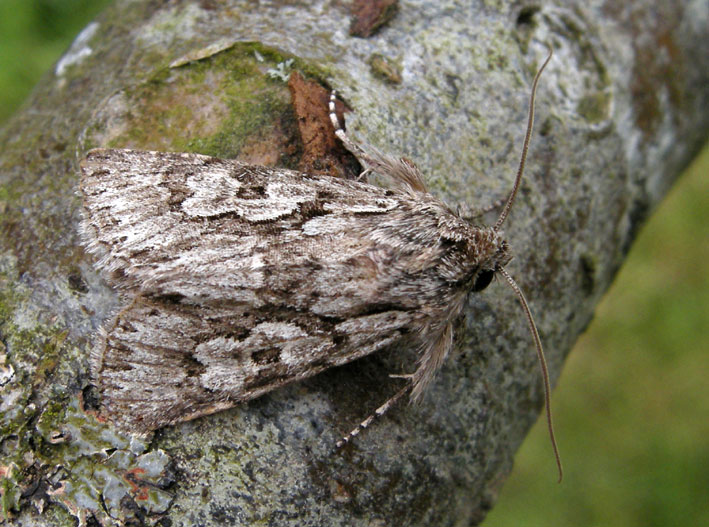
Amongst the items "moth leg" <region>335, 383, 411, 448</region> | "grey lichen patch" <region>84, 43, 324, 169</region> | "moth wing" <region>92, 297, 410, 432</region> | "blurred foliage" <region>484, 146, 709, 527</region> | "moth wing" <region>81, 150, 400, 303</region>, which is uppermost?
"grey lichen patch" <region>84, 43, 324, 169</region>

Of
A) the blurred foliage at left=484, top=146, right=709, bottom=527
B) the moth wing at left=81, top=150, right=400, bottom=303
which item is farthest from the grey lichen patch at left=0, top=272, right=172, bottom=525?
the blurred foliage at left=484, top=146, right=709, bottom=527

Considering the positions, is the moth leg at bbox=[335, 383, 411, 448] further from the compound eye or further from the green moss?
the green moss

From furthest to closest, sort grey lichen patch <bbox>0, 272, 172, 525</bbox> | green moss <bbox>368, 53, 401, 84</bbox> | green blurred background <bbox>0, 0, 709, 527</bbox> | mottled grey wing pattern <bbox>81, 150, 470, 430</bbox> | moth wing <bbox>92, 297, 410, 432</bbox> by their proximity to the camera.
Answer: green blurred background <bbox>0, 0, 709, 527</bbox>, green moss <bbox>368, 53, 401, 84</bbox>, mottled grey wing pattern <bbox>81, 150, 470, 430</bbox>, moth wing <bbox>92, 297, 410, 432</bbox>, grey lichen patch <bbox>0, 272, 172, 525</bbox>

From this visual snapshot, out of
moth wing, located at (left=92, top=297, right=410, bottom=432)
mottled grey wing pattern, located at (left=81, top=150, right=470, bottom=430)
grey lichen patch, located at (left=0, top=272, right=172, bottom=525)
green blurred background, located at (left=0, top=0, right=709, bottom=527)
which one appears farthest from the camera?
green blurred background, located at (left=0, top=0, right=709, bottom=527)

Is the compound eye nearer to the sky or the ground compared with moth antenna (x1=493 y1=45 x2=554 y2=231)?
nearer to the ground

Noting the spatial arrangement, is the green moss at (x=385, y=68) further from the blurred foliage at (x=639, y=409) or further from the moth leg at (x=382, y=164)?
the blurred foliage at (x=639, y=409)

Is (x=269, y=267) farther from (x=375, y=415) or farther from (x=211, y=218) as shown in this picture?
(x=375, y=415)

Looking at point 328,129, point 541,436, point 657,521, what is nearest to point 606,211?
point 328,129

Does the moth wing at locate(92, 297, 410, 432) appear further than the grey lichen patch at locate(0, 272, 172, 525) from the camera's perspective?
Yes
